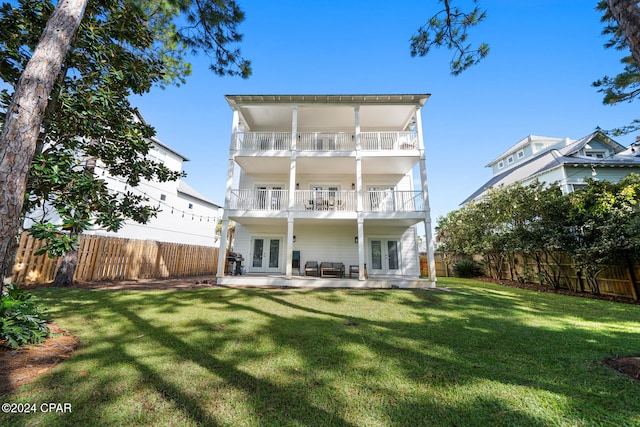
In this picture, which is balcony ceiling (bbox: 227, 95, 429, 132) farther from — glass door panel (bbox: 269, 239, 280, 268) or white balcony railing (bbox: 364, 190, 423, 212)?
glass door panel (bbox: 269, 239, 280, 268)

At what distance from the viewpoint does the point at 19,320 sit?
3266 millimetres

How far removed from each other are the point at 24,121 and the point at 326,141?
413 inches

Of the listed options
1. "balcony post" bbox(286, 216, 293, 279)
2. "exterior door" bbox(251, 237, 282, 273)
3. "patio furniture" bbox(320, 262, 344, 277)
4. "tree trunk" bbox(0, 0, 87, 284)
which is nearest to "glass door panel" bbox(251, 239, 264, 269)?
"exterior door" bbox(251, 237, 282, 273)

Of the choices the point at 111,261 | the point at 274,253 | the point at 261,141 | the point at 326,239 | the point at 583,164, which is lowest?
the point at 111,261

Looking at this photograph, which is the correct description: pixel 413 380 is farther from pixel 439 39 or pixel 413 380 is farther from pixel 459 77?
pixel 439 39

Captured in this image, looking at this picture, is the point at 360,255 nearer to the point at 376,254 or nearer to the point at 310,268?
the point at 310,268

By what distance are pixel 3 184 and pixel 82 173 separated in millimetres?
1464

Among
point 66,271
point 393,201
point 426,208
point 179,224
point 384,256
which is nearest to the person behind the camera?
point 66,271

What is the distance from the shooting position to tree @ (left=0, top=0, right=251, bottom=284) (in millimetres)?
3490

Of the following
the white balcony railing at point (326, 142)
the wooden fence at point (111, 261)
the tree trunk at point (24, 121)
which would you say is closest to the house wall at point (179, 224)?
the wooden fence at point (111, 261)

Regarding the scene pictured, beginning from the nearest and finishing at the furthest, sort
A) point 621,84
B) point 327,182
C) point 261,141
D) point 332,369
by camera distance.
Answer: point 332,369, point 621,84, point 261,141, point 327,182

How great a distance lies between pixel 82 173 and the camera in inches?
171

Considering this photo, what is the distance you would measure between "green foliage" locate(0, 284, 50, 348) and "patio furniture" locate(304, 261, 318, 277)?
8200 millimetres

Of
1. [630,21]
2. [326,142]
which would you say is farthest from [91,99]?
[326,142]
